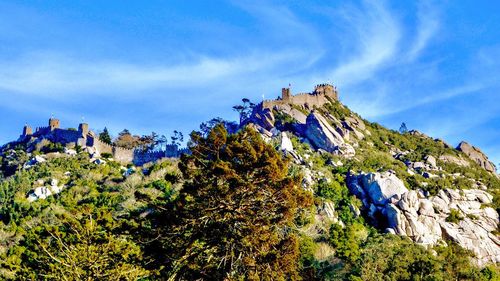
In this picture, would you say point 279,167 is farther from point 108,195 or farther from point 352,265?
point 108,195

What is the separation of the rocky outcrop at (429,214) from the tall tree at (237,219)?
27.2 metres

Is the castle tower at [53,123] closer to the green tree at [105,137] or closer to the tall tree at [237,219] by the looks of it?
the green tree at [105,137]

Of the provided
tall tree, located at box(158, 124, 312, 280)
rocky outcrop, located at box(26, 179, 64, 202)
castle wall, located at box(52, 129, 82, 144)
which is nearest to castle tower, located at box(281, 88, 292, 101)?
castle wall, located at box(52, 129, 82, 144)

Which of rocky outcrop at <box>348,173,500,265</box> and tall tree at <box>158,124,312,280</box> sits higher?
rocky outcrop at <box>348,173,500,265</box>

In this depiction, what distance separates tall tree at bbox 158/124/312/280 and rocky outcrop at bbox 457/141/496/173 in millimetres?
68644

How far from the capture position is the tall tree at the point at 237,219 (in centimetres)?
1842

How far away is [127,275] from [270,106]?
54.4m

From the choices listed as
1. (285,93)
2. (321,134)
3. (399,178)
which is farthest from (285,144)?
(285,93)

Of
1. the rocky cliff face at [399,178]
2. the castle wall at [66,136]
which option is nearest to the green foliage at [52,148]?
the castle wall at [66,136]

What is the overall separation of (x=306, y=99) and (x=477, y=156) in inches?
1049

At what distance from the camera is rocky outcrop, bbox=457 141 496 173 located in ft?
268

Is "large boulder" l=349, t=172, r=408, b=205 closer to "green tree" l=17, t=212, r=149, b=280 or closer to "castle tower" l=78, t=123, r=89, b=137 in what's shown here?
"green tree" l=17, t=212, r=149, b=280

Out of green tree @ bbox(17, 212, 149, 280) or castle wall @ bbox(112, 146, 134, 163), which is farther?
castle wall @ bbox(112, 146, 134, 163)

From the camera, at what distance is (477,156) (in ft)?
273
